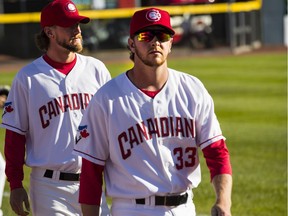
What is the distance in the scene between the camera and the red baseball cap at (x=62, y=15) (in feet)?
21.4

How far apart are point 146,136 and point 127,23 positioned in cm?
2792

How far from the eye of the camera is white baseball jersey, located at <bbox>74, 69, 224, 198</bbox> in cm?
507

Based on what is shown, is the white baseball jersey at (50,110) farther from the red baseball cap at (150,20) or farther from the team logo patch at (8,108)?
the red baseball cap at (150,20)

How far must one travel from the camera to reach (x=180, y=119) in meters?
5.08

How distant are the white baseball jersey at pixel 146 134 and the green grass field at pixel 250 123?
3871 mm

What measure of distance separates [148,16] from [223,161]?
2.70 ft

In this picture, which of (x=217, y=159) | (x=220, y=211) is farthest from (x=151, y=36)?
(x=220, y=211)

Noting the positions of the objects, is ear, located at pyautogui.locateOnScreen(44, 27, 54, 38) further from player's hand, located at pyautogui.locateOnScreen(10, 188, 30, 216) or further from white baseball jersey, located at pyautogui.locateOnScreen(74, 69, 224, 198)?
white baseball jersey, located at pyautogui.locateOnScreen(74, 69, 224, 198)

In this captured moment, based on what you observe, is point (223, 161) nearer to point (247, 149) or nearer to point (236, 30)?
point (247, 149)

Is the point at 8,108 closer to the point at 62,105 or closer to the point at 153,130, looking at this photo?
the point at 62,105

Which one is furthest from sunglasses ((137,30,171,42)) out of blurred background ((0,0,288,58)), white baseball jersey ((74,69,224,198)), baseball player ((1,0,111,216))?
blurred background ((0,0,288,58))

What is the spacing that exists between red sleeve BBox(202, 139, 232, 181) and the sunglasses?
0.59m

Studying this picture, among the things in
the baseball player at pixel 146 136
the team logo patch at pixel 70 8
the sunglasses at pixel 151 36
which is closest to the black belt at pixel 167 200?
the baseball player at pixel 146 136

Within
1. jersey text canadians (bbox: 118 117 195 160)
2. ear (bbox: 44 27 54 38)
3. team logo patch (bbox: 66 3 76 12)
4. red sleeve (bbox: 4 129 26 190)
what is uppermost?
team logo patch (bbox: 66 3 76 12)
